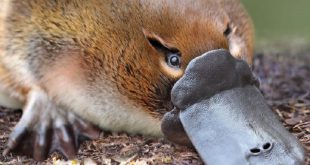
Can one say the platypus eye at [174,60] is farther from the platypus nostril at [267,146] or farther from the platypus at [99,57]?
the platypus nostril at [267,146]

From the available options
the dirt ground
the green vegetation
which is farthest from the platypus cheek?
the green vegetation

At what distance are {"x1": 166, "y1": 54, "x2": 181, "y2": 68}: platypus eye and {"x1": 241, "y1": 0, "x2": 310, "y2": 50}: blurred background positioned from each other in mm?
3374

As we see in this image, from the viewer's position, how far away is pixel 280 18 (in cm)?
593

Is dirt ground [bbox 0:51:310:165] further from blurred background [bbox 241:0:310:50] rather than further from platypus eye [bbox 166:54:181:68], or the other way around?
blurred background [bbox 241:0:310:50]

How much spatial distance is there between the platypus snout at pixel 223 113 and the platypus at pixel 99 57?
40 mm

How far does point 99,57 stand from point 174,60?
0.99 feet

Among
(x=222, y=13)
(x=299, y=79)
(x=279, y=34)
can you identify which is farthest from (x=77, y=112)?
(x=279, y=34)

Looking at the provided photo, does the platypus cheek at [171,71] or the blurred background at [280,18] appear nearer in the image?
the platypus cheek at [171,71]

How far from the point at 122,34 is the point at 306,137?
622 mm

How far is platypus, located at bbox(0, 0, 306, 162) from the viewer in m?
2.05

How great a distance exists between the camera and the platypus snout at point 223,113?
1.92 metres

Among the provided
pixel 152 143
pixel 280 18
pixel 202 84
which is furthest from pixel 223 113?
pixel 280 18

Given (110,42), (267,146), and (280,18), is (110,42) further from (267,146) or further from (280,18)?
(280,18)

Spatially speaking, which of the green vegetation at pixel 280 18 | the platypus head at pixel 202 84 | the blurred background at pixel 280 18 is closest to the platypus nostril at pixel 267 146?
the platypus head at pixel 202 84
